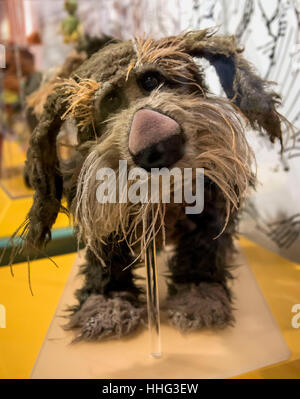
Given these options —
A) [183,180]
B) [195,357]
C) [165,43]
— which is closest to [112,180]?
[183,180]

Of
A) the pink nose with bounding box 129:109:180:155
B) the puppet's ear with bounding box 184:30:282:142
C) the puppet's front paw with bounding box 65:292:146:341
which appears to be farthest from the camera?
the puppet's front paw with bounding box 65:292:146:341

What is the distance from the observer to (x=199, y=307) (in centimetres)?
79

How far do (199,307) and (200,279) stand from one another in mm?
71

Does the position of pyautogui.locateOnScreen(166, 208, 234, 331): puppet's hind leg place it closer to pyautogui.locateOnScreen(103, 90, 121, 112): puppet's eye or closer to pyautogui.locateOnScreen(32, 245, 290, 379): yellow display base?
pyautogui.locateOnScreen(32, 245, 290, 379): yellow display base

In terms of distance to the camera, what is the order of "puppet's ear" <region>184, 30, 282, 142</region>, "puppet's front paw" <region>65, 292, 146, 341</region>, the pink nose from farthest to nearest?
"puppet's front paw" <region>65, 292, 146, 341</region> → "puppet's ear" <region>184, 30, 282, 142</region> → the pink nose

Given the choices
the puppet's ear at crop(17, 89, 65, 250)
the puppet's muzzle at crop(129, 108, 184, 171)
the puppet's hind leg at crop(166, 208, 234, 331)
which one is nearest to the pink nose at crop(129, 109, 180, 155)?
the puppet's muzzle at crop(129, 108, 184, 171)

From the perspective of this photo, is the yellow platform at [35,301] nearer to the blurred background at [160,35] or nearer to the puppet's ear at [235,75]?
the blurred background at [160,35]

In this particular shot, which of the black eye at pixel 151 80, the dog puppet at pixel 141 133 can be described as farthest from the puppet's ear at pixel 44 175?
the black eye at pixel 151 80

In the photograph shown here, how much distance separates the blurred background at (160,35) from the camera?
696mm

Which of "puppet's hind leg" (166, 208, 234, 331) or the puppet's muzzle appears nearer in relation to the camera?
the puppet's muzzle

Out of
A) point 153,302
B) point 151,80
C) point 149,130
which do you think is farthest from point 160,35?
point 153,302

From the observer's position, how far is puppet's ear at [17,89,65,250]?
0.62 meters

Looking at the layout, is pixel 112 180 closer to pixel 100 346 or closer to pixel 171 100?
pixel 171 100

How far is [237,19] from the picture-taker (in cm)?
73
